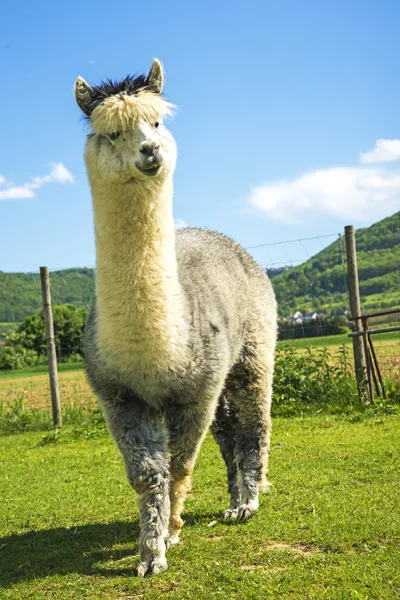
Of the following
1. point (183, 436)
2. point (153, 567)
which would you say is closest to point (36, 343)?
point (183, 436)

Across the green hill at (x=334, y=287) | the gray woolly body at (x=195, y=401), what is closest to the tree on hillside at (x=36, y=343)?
the green hill at (x=334, y=287)

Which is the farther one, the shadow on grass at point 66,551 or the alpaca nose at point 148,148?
the shadow on grass at point 66,551

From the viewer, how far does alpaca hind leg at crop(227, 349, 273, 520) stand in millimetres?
5555

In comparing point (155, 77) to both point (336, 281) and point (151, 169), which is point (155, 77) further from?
point (336, 281)

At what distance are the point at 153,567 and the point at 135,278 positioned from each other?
1717 millimetres

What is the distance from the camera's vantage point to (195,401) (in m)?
4.46

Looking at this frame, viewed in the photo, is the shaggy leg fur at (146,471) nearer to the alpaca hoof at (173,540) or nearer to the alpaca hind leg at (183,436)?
the alpaca hind leg at (183,436)

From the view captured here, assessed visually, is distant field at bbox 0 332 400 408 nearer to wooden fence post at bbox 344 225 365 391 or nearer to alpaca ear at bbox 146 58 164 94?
wooden fence post at bbox 344 225 365 391

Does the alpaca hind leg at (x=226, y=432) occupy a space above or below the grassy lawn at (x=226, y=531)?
above

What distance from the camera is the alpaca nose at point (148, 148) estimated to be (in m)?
3.96

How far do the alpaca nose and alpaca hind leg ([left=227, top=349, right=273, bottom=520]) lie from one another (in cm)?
224

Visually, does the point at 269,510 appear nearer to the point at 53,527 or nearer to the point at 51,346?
the point at 53,527

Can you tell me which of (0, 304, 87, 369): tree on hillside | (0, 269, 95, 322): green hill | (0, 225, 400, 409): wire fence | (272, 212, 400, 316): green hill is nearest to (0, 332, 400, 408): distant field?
(0, 225, 400, 409): wire fence

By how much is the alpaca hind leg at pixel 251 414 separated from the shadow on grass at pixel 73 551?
47cm
